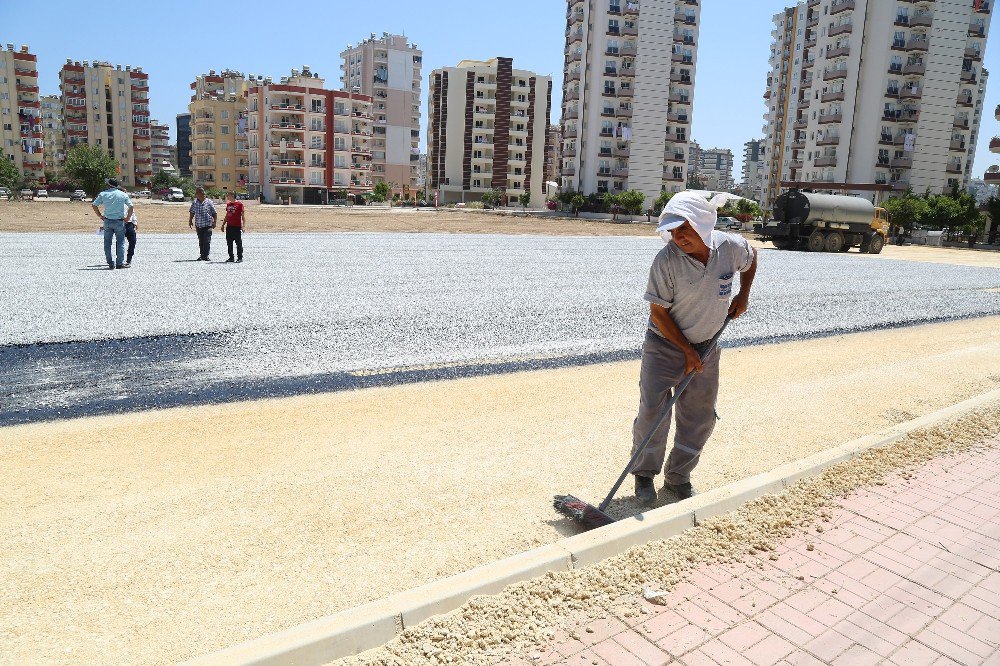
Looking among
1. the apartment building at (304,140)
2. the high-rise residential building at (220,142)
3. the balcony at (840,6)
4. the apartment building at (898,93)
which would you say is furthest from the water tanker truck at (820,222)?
the high-rise residential building at (220,142)

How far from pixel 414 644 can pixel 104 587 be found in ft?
5.06

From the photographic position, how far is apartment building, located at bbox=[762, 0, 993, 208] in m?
71.8

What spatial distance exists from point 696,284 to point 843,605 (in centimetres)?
187

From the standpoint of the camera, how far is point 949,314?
1468 centimetres

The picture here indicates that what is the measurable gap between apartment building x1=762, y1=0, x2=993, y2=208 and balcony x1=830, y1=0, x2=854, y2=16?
103mm

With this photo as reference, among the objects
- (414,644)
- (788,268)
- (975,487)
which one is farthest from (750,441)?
(788,268)

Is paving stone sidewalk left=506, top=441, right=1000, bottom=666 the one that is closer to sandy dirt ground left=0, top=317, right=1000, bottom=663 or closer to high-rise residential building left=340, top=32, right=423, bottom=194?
sandy dirt ground left=0, top=317, right=1000, bottom=663

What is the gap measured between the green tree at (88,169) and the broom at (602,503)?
280 ft

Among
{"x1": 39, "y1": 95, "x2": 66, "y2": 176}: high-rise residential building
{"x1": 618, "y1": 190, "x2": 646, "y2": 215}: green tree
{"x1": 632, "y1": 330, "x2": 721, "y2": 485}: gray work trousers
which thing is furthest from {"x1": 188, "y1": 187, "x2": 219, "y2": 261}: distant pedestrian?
{"x1": 39, "y1": 95, "x2": 66, "y2": 176}: high-rise residential building

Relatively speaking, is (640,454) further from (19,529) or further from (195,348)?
(195,348)

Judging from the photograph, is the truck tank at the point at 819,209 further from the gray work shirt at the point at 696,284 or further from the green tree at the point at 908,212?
the gray work shirt at the point at 696,284

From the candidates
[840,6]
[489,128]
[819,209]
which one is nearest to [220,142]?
[489,128]

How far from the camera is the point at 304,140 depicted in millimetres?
91000

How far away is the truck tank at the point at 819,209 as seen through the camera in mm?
32219
